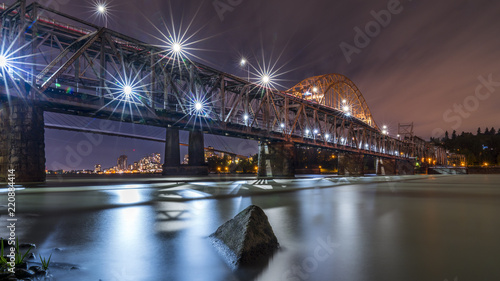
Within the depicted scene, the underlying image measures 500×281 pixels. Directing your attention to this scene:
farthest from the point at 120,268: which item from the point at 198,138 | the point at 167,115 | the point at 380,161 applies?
the point at 380,161

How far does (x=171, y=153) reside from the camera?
2889 inches

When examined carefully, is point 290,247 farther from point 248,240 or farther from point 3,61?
point 3,61

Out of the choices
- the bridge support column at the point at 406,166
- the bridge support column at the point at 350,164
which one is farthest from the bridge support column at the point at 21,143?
the bridge support column at the point at 406,166

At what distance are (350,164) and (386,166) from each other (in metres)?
49.2

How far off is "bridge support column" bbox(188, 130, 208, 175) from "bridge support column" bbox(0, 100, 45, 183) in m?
43.5

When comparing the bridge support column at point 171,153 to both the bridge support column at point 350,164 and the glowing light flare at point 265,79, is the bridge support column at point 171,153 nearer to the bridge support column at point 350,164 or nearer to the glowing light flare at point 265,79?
the glowing light flare at point 265,79

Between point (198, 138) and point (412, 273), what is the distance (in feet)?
227

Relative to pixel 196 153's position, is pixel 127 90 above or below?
above

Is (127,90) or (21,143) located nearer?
(21,143)

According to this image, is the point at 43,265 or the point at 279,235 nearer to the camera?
the point at 43,265

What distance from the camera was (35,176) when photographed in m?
27.5

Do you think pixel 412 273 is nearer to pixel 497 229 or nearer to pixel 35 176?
pixel 497 229

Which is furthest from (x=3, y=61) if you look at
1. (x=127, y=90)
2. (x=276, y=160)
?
(x=276, y=160)

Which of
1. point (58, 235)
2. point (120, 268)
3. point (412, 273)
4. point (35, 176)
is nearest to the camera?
point (412, 273)
